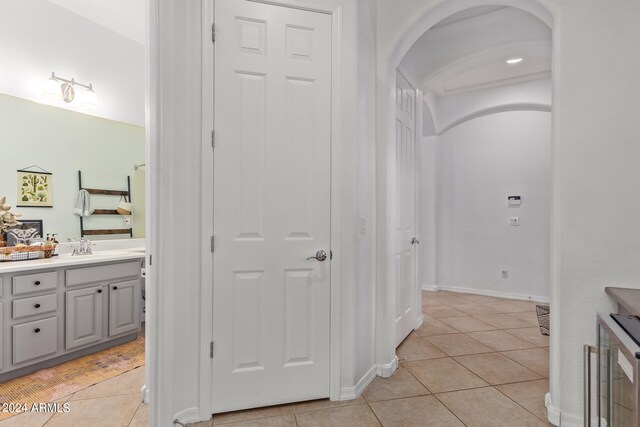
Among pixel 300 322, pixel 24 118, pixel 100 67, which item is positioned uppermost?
pixel 100 67

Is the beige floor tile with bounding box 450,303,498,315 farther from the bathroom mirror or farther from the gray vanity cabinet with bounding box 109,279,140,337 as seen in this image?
the bathroom mirror

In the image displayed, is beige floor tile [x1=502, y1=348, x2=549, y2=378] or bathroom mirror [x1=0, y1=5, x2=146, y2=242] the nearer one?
beige floor tile [x1=502, y1=348, x2=549, y2=378]

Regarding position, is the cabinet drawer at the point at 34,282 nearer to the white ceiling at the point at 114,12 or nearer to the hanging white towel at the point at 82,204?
the hanging white towel at the point at 82,204

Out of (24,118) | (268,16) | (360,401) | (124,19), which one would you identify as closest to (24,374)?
(24,118)

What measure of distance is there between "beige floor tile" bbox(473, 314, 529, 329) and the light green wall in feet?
13.6

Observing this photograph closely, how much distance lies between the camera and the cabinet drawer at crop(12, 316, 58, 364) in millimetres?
2433

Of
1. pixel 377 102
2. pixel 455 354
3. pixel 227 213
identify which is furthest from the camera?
pixel 455 354

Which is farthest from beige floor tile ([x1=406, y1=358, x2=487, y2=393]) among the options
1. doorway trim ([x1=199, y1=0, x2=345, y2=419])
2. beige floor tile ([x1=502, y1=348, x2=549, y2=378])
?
doorway trim ([x1=199, y1=0, x2=345, y2=419])

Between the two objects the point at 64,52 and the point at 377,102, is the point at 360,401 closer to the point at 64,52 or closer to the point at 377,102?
the point at 377,102

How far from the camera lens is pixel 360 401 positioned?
84.5 inches

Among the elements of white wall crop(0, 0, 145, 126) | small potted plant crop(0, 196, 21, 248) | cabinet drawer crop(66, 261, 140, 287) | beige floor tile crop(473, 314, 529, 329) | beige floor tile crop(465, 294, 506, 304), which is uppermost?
white wall crop(0, 0, 145, 126)

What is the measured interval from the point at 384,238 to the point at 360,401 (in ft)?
3.62

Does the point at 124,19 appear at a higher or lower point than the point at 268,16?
higher

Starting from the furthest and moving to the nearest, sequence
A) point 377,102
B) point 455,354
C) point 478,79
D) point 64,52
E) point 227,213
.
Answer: point 478,79, point 64,52, point 455,354, point 377,102, point 227,213
